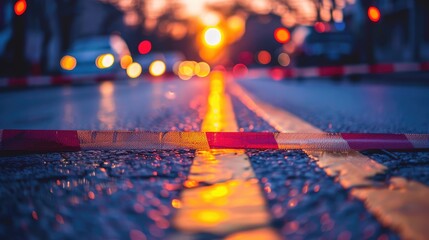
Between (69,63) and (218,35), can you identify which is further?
(218,35)

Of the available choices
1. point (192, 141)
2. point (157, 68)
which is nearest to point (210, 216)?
point (192, 141)

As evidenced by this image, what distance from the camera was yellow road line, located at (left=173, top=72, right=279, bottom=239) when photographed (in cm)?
194

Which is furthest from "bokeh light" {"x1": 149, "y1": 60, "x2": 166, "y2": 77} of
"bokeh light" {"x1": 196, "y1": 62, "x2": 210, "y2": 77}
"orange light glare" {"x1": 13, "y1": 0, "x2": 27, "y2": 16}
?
"orange light glare" {"x1": 13, "y1": 0, "x2": 27, "y2": 16}

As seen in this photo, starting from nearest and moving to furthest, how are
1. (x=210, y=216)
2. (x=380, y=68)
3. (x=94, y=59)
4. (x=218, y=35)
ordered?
(x=210, y=216) → (x=380, y=68) → (x=94, y=59) → (x=218, y=35)

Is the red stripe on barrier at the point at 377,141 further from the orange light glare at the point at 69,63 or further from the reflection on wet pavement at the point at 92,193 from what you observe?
the orange light glare at the point at 69,63

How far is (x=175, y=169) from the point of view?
118 inches

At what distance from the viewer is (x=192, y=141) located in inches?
148

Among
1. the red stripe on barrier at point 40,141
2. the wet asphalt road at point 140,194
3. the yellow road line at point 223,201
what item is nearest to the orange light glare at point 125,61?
the red stripe on barrier at point 40,141

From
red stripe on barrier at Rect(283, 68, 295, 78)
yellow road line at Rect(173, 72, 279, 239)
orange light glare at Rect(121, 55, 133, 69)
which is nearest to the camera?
yellow road line at Rect(173, 72, 279, 239)

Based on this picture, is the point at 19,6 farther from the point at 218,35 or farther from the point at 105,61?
the point at 218,35

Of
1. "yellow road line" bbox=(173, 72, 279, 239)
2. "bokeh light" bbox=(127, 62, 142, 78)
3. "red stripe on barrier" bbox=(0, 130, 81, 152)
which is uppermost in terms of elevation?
"red stripe on barrier" bbox=(0, 130, 81, 152)

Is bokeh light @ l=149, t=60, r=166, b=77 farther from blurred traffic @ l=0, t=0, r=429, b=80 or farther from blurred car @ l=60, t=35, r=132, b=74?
blurred car @ l=60, t=35, r=132, b=74

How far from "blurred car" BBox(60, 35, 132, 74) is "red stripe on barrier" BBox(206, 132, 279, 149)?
1560 cm

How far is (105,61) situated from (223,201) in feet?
56.7
